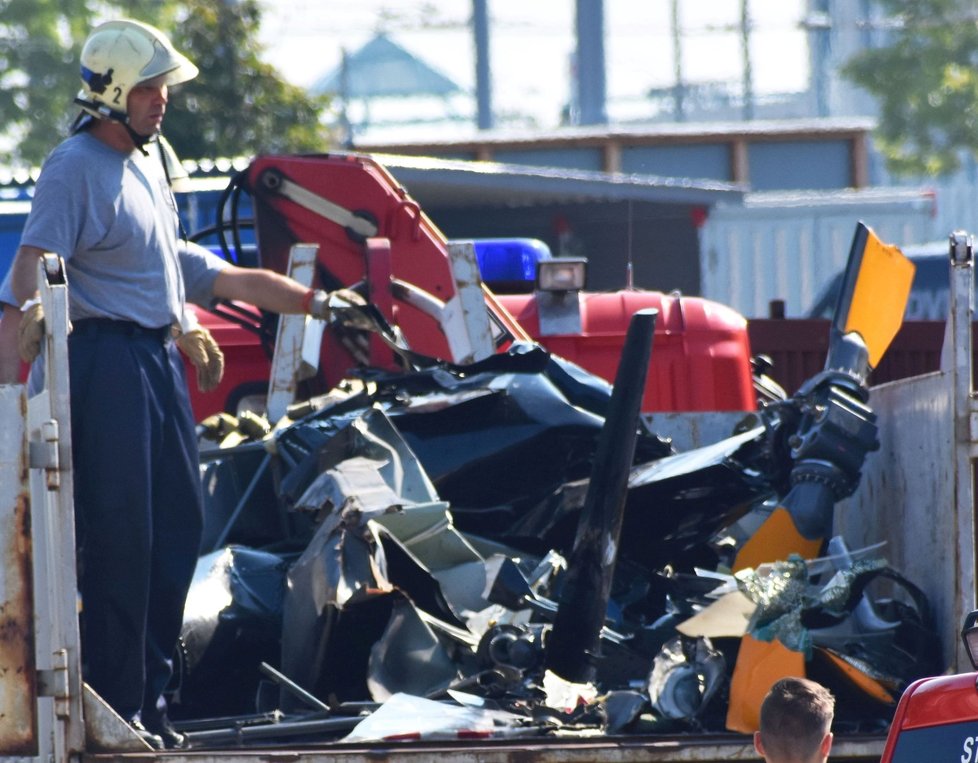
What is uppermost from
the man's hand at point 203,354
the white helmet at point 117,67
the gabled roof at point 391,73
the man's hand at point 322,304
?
the gabled roof at point 391,73

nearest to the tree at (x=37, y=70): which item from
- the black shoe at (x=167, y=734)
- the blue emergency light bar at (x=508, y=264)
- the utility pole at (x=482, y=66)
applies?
the utility pole at (x=482, y=66)

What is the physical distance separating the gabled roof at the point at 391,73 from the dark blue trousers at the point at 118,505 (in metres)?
74.3

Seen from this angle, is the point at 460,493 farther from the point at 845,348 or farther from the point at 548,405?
the point at 845,348

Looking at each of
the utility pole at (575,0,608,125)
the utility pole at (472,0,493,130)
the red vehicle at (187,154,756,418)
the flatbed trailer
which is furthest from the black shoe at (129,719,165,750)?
the utility pole at (472,0,493,130)

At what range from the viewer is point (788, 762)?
2859 mm

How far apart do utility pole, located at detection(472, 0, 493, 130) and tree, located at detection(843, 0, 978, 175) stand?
21.0ft

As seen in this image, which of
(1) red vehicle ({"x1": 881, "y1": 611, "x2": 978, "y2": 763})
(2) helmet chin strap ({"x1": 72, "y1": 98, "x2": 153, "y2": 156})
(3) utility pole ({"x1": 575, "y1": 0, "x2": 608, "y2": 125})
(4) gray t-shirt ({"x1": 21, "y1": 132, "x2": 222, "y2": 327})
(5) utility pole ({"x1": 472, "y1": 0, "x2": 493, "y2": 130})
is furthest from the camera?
(5) utility pole ({"x1": 472, "y1": 0, "x2": 493, "y2": 130})

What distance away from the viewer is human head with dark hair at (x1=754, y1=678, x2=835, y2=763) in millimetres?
2857

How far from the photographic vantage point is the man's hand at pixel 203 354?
4.36 m

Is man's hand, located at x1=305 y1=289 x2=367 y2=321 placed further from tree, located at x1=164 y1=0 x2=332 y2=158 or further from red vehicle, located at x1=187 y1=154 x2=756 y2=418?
tree, located at x1=164 y1=0 x2=332 y2=158

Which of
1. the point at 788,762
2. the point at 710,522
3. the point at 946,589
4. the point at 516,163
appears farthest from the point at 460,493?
the point at 516,163

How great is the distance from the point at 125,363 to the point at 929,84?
29.7 metres

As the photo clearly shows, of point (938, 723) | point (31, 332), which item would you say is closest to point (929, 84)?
point (31, 332)

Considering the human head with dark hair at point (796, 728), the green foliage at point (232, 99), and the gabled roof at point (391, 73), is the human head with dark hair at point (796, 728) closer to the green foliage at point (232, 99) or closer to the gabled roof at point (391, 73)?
the green foliage at point (232, 99)
